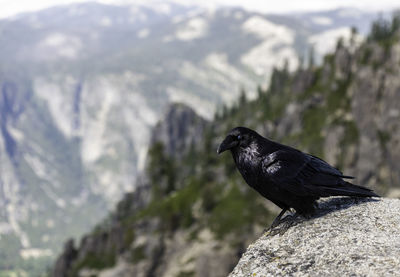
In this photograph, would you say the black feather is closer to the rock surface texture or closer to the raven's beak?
the raven's beak

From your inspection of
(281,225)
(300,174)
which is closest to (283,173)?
(300,174)

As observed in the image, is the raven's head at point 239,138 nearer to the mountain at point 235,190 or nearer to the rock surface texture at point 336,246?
the rock surface texture at point 336,246

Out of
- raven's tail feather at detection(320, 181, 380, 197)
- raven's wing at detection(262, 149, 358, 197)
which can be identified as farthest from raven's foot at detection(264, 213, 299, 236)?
raven's tail feather at detection(320, 181, 380, 197)

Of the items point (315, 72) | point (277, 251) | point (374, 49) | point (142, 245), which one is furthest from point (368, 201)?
point (315, 72)

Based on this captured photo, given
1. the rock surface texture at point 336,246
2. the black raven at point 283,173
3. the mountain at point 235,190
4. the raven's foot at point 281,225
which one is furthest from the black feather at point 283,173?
the mountain at point 235,190

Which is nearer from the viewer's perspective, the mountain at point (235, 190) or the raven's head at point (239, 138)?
the raven's head at point (239, 138)

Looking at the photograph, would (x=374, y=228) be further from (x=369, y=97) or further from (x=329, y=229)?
(x=369, y=97)
